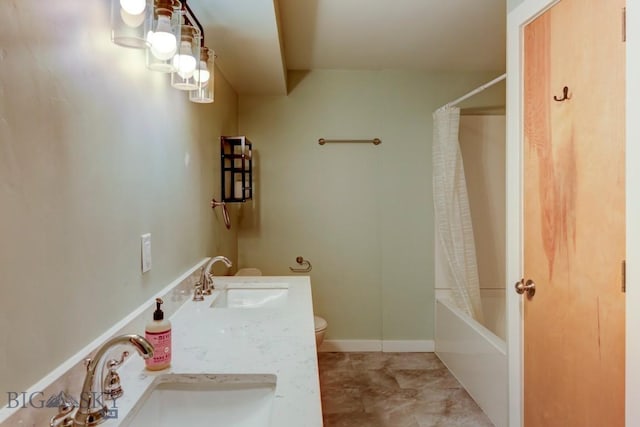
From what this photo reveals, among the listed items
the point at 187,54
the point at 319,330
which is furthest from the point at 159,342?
the point at 319,330

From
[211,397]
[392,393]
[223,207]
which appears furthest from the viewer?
[392,393]

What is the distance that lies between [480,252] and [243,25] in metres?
2.58

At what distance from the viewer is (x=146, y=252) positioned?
4.50 feet

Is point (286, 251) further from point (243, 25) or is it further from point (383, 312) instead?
point (243, 25)

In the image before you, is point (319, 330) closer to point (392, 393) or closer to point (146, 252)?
point (392, 393)

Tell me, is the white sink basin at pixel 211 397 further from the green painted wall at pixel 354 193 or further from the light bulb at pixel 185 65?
the green painted wall at pixel 354 193

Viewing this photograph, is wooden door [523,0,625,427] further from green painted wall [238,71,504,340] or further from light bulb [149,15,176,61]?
green painted wall [238,71,504,340]

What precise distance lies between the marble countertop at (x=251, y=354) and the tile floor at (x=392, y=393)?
1109 mm

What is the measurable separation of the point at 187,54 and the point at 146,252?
26.5 inches

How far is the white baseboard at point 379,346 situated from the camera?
3.41 m

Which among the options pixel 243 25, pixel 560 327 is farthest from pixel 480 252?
pixel 243 25

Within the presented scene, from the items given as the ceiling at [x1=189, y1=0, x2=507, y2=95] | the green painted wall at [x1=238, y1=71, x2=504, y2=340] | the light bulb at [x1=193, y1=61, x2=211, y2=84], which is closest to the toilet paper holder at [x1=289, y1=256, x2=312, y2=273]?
the green painted wall at [x1=238, y1=71, x2=504, y2=340]

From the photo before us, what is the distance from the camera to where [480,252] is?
3.45 metres

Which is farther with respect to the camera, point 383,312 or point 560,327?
point 383,312
